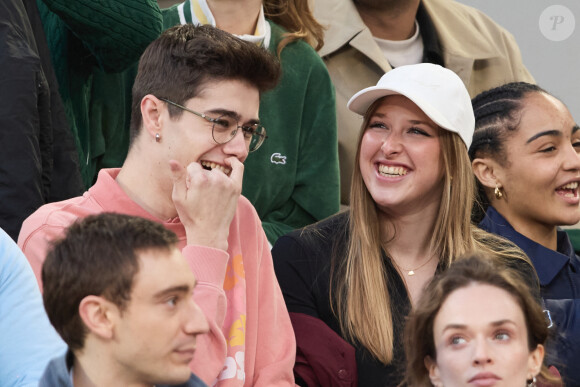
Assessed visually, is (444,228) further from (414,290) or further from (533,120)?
(533,120)

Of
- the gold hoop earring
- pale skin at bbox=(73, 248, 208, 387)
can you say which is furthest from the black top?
pale skin at bbox=(73, 248, 208, 387)

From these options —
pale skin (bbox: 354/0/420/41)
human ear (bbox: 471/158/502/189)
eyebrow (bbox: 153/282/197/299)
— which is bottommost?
eyebrow (bbox: 153/282/197/299)

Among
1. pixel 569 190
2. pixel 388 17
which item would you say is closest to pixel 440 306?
pixel 569 190

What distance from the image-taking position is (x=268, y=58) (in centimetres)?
248

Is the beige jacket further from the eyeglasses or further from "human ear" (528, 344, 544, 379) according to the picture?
"human ear" (528, 344, 544, 379)

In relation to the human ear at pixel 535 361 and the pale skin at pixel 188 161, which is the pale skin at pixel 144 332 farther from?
the human ear at pixel 535 361

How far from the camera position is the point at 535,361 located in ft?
7.11

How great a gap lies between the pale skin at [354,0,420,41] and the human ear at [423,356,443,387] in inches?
78.3

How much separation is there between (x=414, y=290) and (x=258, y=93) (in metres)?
0.69

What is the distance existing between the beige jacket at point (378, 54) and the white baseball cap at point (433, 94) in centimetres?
75

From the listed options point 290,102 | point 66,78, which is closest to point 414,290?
point 290,102

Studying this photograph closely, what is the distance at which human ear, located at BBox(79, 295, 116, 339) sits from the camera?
5.57 feet

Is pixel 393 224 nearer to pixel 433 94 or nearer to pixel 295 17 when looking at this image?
pixel 433 94

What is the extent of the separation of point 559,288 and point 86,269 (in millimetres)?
1700
